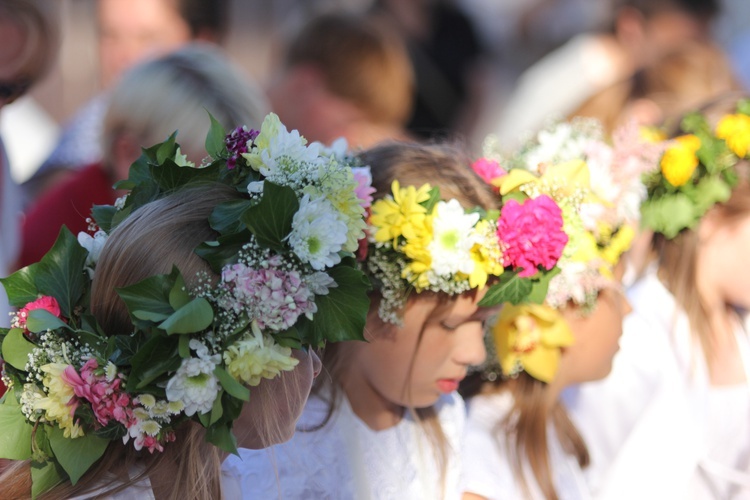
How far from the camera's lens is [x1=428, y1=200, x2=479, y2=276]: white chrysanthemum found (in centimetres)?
266

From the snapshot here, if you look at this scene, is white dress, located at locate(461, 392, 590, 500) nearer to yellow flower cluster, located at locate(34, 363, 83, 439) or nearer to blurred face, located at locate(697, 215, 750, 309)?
blurred face, located at locate(697, 215, 750, 309)

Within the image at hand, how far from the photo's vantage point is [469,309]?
→ 2.78m

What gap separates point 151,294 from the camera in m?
2.01

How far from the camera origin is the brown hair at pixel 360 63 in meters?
4.83

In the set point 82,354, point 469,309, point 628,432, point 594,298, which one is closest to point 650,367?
point 628,432

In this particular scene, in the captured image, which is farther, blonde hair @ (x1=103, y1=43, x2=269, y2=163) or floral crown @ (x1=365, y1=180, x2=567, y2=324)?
blonde hair @ (x1=103, y1=43, x2=269, y2=163)

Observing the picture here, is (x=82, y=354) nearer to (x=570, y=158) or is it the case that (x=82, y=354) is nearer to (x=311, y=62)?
(x=570, y=158)

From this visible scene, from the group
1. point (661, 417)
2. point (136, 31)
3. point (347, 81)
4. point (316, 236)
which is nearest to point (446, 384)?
point (316, 236)

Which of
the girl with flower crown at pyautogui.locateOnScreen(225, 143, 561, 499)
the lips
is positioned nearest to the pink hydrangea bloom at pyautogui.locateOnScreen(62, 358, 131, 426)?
the girl with flower crown at pyautogui.locateOnScreen(225, 143, 561, 499)

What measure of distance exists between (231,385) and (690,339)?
259 centimetres

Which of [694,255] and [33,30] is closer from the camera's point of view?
[33,30]

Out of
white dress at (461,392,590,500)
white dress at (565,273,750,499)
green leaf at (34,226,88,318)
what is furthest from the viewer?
white dress at (565,273,750,499)

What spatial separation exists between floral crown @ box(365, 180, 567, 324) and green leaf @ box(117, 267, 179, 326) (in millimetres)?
818

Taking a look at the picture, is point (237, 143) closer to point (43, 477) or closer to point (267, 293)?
point (267, 293)
